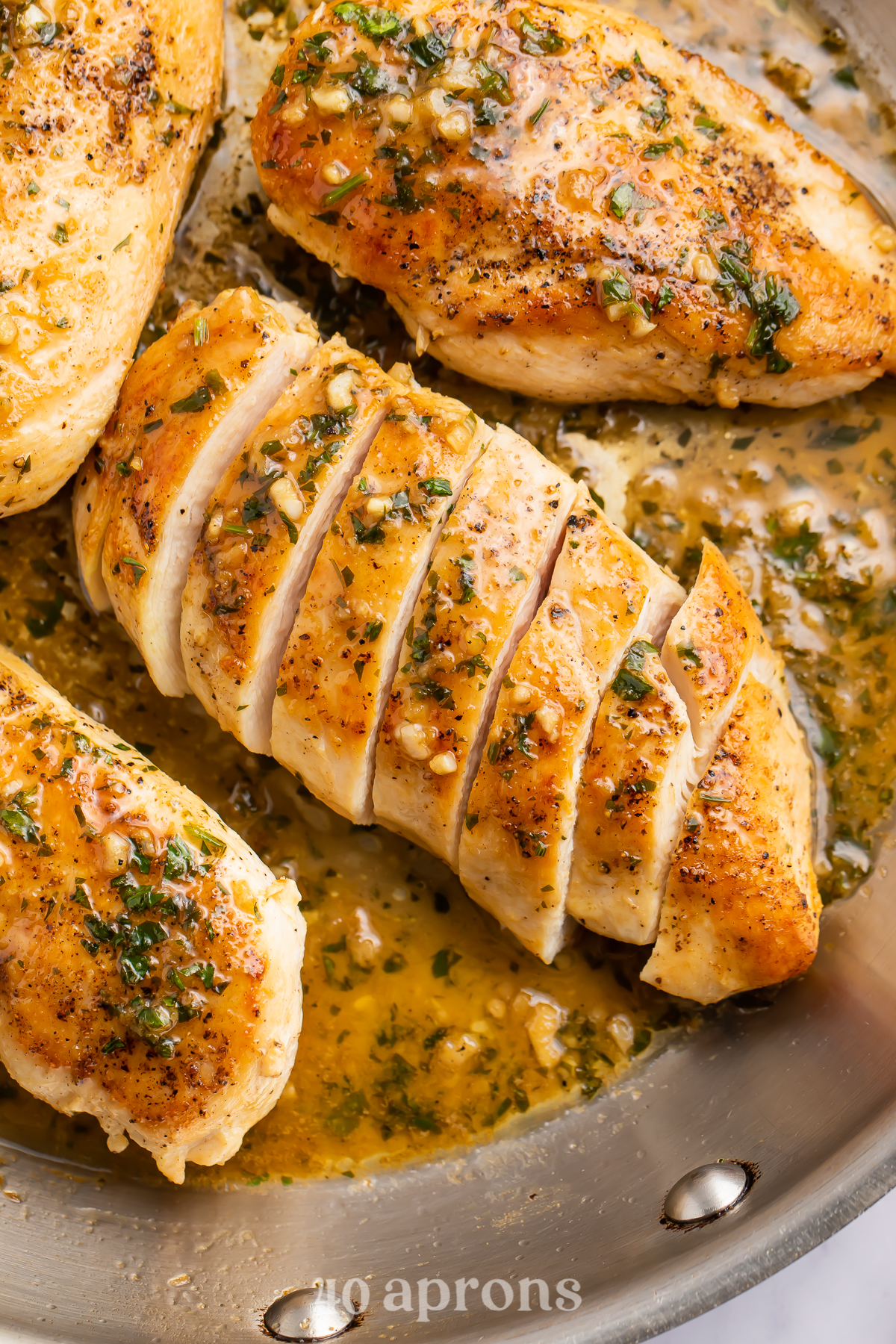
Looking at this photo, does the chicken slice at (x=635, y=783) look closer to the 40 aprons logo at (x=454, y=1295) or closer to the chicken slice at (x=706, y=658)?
the chicken slice at (x=706, y=658)

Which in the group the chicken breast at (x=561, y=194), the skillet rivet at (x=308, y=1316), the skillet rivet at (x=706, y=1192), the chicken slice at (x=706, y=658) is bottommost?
the skillet rivet at (x=308, y=1316)

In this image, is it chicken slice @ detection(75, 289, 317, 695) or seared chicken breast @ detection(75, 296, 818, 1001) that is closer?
seared chicken breast @ detection(75, 296, 818, 1001)

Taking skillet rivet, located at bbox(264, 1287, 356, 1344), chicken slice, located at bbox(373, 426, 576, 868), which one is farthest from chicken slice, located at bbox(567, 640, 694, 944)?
skillet rivet, located at bbox(264, 1287, 356, 1344)

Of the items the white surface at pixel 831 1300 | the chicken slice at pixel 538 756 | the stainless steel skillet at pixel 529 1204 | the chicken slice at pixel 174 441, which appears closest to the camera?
the chicken slice at pixel 538 756

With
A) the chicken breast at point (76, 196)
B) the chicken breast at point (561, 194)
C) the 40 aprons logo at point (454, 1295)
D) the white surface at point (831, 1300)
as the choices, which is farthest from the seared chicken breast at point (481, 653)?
the white surface at point (831, 1300)

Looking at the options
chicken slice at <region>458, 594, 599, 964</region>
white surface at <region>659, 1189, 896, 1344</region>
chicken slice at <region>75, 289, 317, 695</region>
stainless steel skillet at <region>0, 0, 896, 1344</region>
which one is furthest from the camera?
white surface at <region>659, 1189, 896, 1344</region>

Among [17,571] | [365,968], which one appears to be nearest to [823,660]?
[365,968]

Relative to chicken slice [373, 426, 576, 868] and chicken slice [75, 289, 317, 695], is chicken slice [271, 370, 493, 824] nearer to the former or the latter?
chicken slice [373, 426, 576, 868]
